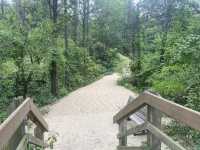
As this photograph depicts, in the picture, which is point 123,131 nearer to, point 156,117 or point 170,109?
point 156,117

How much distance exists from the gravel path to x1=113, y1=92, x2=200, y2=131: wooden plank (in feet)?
7.32

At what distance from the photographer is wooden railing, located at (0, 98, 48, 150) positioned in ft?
7.06

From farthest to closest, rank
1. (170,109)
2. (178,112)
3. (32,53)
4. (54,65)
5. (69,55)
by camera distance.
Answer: (69,55)
(54,65)
(32,53)
(170,109)
(178,112)

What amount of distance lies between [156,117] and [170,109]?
79 cm

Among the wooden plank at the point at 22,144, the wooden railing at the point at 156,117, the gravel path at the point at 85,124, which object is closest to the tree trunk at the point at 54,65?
the gravel path at the point at 85,124

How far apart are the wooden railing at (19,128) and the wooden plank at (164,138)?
1270 millimetres

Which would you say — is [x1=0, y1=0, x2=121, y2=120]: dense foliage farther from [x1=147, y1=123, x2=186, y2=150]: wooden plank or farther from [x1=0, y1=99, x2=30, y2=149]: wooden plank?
[x1=0, y1=99, x2=30, y2=149]: wooden plank

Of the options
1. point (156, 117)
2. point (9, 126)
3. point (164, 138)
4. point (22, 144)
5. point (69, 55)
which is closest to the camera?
point (9, 126)

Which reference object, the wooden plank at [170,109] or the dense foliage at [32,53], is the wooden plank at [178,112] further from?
the dense foliage at [32,53]

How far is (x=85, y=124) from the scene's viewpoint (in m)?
8.79

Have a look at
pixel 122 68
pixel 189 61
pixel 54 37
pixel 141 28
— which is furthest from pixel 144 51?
pixel 189 61

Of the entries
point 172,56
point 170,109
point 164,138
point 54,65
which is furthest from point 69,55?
point 170,109

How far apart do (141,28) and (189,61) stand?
2069 centimetres

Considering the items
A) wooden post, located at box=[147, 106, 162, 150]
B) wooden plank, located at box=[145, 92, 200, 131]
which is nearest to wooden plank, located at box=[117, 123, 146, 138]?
wooden post, located at box=[147, 106, 162, 150]
